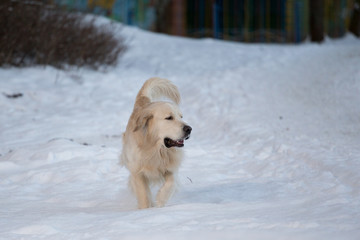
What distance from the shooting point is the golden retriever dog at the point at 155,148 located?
4.52 metres

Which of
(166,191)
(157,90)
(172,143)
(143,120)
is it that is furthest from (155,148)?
(157,90)

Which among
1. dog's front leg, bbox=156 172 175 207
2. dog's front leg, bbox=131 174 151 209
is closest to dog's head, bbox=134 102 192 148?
dog's front leg, bbox=156 172 175 207

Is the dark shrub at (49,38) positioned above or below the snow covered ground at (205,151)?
above

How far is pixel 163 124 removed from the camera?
455 cm

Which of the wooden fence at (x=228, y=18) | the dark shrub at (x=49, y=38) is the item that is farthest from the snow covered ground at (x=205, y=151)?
the wooden fence at (x=228, y=18)

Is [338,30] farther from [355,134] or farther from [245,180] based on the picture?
[245,180]

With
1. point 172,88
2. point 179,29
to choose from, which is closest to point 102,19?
point 179,29

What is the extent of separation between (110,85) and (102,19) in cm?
638

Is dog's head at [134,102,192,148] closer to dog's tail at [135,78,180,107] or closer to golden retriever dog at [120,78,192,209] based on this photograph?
golden retriever dog at [120,78,192,209]

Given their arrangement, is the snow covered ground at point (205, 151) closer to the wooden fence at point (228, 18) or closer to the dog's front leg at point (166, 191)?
the dog's front leg at point (166, 191)

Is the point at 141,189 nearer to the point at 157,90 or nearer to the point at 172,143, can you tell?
the point at 172,143

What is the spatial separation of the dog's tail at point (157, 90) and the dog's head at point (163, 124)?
0.53 metres

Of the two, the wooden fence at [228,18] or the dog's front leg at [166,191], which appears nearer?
the dog's front leg at [166,191]

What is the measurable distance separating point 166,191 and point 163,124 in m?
0.59
